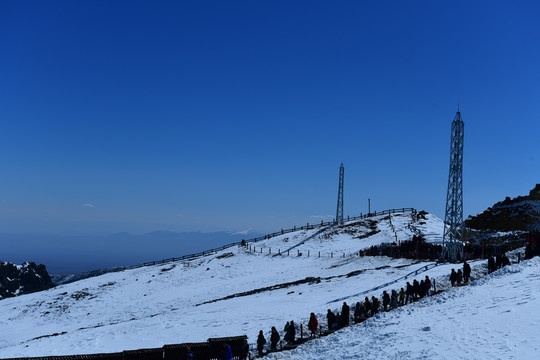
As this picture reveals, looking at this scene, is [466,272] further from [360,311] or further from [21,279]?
[21,279]

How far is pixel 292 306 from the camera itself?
2808 cm

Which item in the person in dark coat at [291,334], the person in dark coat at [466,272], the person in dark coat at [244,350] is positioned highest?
the person in dark coat at [466,272]

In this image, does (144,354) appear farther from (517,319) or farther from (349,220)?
(349,220)

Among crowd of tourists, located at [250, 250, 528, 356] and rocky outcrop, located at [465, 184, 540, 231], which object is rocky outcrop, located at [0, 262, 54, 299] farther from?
rocky outcrop, located at [465, 184, 540, 231]

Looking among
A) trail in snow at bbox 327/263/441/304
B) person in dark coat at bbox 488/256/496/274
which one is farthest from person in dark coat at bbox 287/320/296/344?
person in dark coat at bbox 488/256/496/274

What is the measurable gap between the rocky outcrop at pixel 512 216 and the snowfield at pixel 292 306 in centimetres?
1079

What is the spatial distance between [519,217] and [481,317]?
196 feet

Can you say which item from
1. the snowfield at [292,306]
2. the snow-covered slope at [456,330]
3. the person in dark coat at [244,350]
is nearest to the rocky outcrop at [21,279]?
the snowfield at [292,306]

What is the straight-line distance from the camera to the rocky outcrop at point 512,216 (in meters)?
64.1

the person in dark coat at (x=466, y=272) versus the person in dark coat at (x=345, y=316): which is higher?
the person in dark coat at (x=466, y=272)

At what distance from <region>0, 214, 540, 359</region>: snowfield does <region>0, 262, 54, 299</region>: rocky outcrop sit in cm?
6127

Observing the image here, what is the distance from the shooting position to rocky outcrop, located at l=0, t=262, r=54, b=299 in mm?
102012

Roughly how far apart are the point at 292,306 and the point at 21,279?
108 m

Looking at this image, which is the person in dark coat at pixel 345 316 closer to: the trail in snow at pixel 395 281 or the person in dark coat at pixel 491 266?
the trail in snow at pixel 395 281
